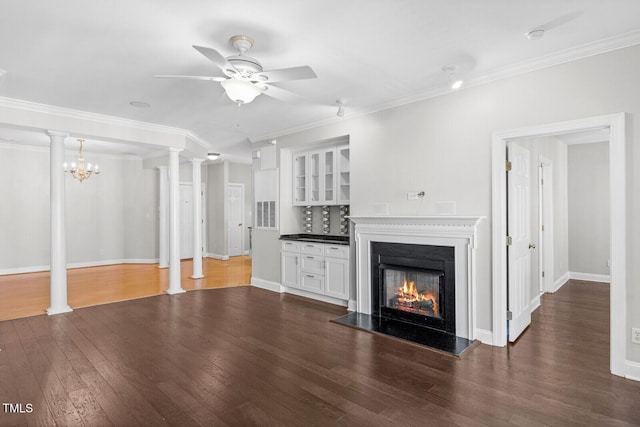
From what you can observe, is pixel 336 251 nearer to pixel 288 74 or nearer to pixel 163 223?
pixel 288 74

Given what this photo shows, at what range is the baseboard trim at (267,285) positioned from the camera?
609cm

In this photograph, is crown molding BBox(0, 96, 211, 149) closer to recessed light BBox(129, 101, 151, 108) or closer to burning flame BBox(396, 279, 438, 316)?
recessed light BBox(129, 101, 151, 108)

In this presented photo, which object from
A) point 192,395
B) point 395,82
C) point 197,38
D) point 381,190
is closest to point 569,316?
point 381,190

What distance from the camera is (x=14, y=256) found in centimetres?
762

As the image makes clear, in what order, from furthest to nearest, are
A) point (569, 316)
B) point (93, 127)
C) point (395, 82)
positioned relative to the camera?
point (93, 127), point (569, 316), point (395, 82)

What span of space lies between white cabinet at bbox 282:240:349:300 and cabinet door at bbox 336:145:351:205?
0.78 m

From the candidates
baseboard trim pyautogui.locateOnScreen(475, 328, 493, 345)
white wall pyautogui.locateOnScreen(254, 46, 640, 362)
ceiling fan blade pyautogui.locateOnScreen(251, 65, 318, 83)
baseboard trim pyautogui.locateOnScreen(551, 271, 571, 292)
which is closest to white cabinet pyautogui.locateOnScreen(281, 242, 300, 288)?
white wall pyautogui.locateOnScreen(254, 46, 640, 362)

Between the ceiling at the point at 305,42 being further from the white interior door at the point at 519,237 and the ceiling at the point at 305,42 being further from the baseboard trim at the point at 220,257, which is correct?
the baseboard trim at the point at 220,257

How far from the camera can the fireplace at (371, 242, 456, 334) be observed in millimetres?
3939

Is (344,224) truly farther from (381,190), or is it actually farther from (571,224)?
(571,224)

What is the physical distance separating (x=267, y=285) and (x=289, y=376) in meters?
3.43

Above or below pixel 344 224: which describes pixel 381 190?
above

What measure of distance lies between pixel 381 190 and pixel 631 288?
263 centimetres

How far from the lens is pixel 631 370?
287 cm
